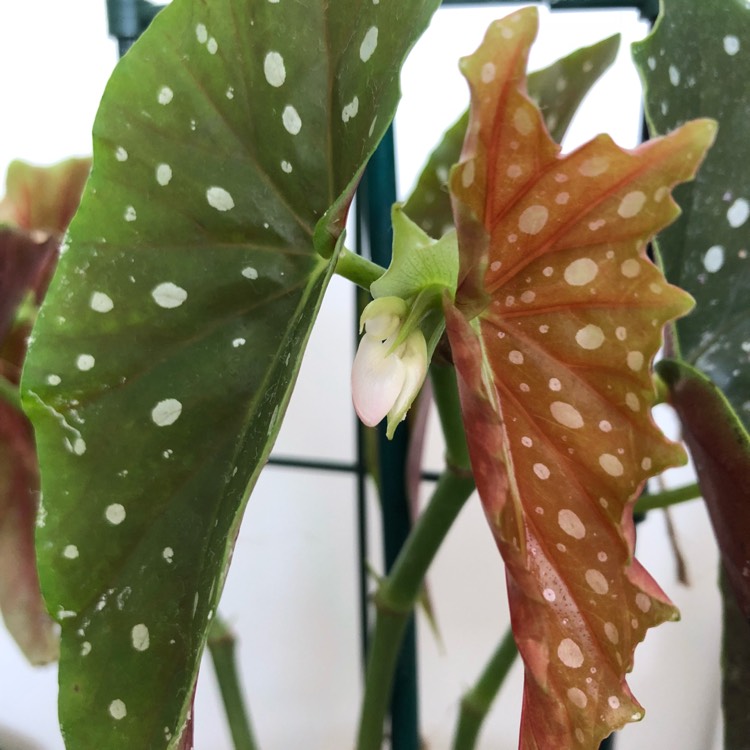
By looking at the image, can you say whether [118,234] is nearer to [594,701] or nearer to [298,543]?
[594,701]

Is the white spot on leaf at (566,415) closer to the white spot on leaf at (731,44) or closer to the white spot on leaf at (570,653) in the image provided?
the white spot on leaf at (570,653)

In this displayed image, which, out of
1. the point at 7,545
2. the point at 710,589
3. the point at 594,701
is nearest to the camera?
the point at 594,701

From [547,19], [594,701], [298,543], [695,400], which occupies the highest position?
[547,19]

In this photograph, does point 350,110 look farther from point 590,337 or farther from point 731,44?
point 731,44

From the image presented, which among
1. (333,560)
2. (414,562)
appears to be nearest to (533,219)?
(414,562)

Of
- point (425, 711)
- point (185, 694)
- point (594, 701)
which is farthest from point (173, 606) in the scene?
point (425, 711)

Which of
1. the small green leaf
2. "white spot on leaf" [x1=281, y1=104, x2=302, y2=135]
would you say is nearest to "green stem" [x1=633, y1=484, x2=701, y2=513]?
the small green leaf

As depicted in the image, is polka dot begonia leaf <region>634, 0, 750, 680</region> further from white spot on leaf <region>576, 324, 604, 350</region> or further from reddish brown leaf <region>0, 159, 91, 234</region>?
reddish brown leaf <region>0, 159, 91, 234</region>
